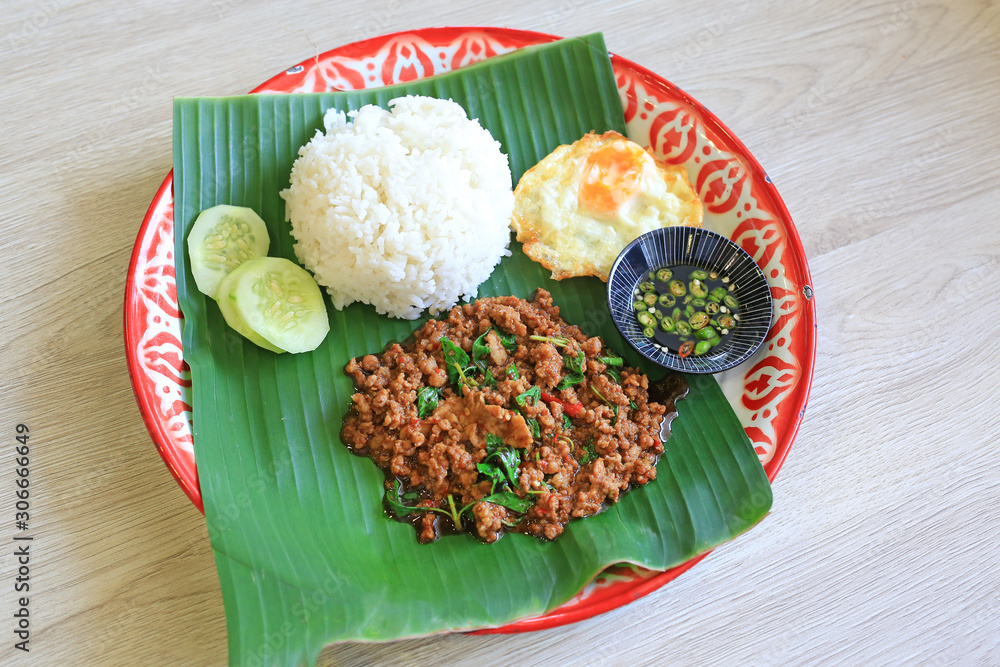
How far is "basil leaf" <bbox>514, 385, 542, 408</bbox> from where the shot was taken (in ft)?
10.5

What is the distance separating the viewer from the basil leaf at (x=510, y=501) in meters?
3.07

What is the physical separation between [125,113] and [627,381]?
355cm

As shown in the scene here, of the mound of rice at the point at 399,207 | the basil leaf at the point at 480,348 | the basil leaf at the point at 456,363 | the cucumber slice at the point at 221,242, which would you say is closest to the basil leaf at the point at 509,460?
the basil leaf at the point at 456,363

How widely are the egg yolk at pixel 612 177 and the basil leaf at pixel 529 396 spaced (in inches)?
47.1

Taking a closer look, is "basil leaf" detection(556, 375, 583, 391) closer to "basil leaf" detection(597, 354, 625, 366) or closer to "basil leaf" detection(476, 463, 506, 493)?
"basil leaf" detection(597, 354, 625, 366)

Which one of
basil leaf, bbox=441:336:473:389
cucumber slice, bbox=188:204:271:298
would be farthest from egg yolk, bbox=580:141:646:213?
cucumber slice, bbox=188:204:271:298

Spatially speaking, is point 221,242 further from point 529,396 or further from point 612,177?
point 612,177

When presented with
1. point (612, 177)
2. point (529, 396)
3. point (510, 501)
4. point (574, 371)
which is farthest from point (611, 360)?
point (612, 177)

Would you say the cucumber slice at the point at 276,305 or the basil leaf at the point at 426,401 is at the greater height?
the cucumber slice at the point at 276,305

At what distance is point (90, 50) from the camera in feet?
13.9

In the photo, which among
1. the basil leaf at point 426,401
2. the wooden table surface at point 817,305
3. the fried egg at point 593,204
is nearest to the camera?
the wooden table surface at point 817,305

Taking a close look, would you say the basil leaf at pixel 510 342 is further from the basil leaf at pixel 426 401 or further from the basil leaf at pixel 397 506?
the basil leaf at pixel 397 506

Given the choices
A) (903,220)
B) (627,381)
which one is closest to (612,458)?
(627,381)

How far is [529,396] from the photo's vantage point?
3225 millimetres
